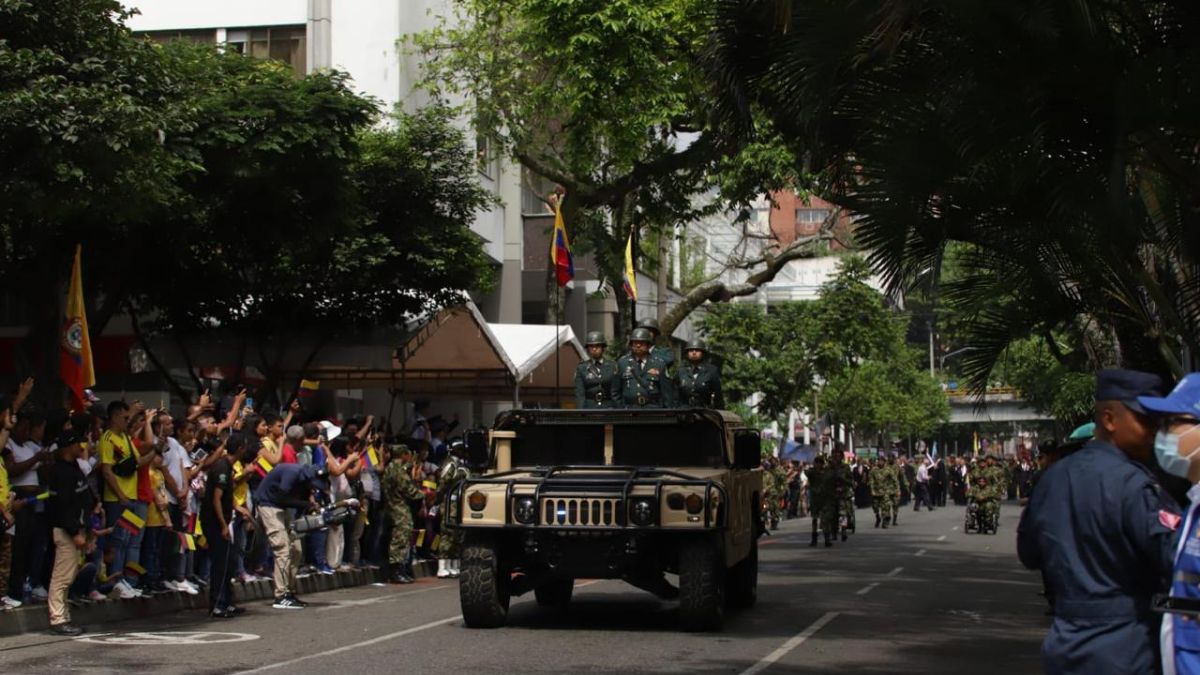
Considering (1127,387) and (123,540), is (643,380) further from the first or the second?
(1127,387)

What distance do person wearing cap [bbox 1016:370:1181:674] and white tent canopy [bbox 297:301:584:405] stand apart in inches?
804

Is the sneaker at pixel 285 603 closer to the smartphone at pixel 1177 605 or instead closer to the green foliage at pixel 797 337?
the smartphone at pixel 1177 605

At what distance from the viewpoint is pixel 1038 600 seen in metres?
18.2

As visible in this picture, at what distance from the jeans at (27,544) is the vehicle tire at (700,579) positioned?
5730mm

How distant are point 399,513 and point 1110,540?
53.3ft

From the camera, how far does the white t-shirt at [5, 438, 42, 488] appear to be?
14.3 meters

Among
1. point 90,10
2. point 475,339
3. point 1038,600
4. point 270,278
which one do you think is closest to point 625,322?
point 475,339

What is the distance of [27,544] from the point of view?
47.8 feet

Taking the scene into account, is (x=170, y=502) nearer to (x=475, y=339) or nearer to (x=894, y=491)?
(x=475, y=339)

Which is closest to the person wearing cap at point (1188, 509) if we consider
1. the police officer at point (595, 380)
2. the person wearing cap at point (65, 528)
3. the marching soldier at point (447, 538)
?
the person wearing cap at point (65, 528)

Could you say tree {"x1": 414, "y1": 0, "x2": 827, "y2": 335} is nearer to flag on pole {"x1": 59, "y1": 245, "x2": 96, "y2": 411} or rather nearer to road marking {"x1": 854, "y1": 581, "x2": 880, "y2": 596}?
road marking {"x1": 854, "y1": 581, "x2": 880, "y2": 596}

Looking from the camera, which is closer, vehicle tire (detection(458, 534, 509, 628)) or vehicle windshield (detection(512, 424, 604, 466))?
vehicle tire (detection(458, 534, 509, 628))

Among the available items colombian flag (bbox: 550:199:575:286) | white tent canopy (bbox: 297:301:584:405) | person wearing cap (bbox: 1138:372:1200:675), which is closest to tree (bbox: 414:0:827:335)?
colombian flag (bbox: 550:199:575:286)

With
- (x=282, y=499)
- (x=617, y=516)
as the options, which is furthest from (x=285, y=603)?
(x=617, y=516)
